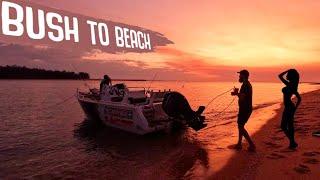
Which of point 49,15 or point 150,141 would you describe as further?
point 49,15

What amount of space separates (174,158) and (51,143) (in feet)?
22.4

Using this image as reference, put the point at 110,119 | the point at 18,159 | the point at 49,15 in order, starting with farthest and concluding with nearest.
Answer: the point at 110,119 < the point at 49,15 < the point at 18,159

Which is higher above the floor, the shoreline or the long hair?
the long hair

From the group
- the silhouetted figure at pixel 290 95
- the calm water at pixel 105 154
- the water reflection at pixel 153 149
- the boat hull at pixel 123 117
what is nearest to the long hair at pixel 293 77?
the silhouetted figure at pixel 290 95

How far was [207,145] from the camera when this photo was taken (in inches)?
463

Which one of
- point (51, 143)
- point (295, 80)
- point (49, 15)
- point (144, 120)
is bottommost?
point (51, 143)

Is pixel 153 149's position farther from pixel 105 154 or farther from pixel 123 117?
pixel 123 117

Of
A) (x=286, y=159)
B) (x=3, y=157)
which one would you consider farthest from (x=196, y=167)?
(x=3, y=157)

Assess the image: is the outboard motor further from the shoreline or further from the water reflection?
the shoreline

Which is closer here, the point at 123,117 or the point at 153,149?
the point at 153,149

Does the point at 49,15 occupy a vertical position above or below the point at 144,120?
above

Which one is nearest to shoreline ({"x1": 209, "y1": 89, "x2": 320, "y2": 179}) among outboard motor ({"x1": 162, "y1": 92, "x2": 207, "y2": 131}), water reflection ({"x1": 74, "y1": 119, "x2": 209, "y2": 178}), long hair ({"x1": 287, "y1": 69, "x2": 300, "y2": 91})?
water reflection ({"x1": 74, "y1": 119, "x2": 209, "y2": 178})

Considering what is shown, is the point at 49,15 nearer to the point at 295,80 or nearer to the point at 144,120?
the point at 144,120

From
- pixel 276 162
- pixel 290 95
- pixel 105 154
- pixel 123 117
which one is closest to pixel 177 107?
pixel 105 154
